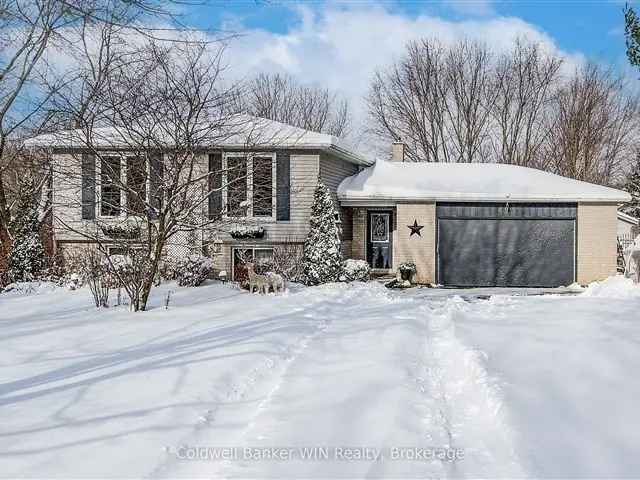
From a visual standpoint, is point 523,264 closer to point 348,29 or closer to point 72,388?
point 348,29

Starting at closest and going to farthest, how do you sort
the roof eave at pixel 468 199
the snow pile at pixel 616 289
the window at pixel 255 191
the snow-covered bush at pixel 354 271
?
the snow pile at pixel 616 289
the snow-covered bush at pixel 354 271
the window at pixel 255 191
the roof eave at pixel 468 199

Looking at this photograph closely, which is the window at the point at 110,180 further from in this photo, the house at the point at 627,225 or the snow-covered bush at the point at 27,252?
the house at the point at 627,225

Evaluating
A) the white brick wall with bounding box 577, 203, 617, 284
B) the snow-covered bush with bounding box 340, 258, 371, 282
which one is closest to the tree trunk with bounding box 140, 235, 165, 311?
the snow-covered bush with bounding box 340, 258, 371, 282

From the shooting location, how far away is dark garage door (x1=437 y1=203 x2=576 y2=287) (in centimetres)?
1833

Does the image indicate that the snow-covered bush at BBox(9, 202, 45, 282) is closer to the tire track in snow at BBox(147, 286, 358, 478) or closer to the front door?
the tire track in snow at BBox(147, 286, 358, 478)

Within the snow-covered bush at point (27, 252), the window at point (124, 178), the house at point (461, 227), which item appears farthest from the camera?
the house at point (461, 227)

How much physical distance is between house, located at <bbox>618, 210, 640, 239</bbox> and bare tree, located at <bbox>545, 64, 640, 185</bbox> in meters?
7.06

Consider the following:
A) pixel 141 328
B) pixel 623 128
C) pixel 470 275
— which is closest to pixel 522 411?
pixel 141 328

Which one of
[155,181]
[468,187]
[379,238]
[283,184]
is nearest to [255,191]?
[283,184]

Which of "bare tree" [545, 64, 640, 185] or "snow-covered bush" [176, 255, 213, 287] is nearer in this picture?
"snow-covered bush" [176, 255, 213, 287]

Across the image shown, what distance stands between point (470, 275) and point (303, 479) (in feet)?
50.8

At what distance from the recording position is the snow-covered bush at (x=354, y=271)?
53.0 feet

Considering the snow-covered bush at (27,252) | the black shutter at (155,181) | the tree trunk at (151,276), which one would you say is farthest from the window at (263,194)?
the tree trunk at (151,276)

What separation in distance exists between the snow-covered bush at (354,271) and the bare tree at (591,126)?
69.1 ft
